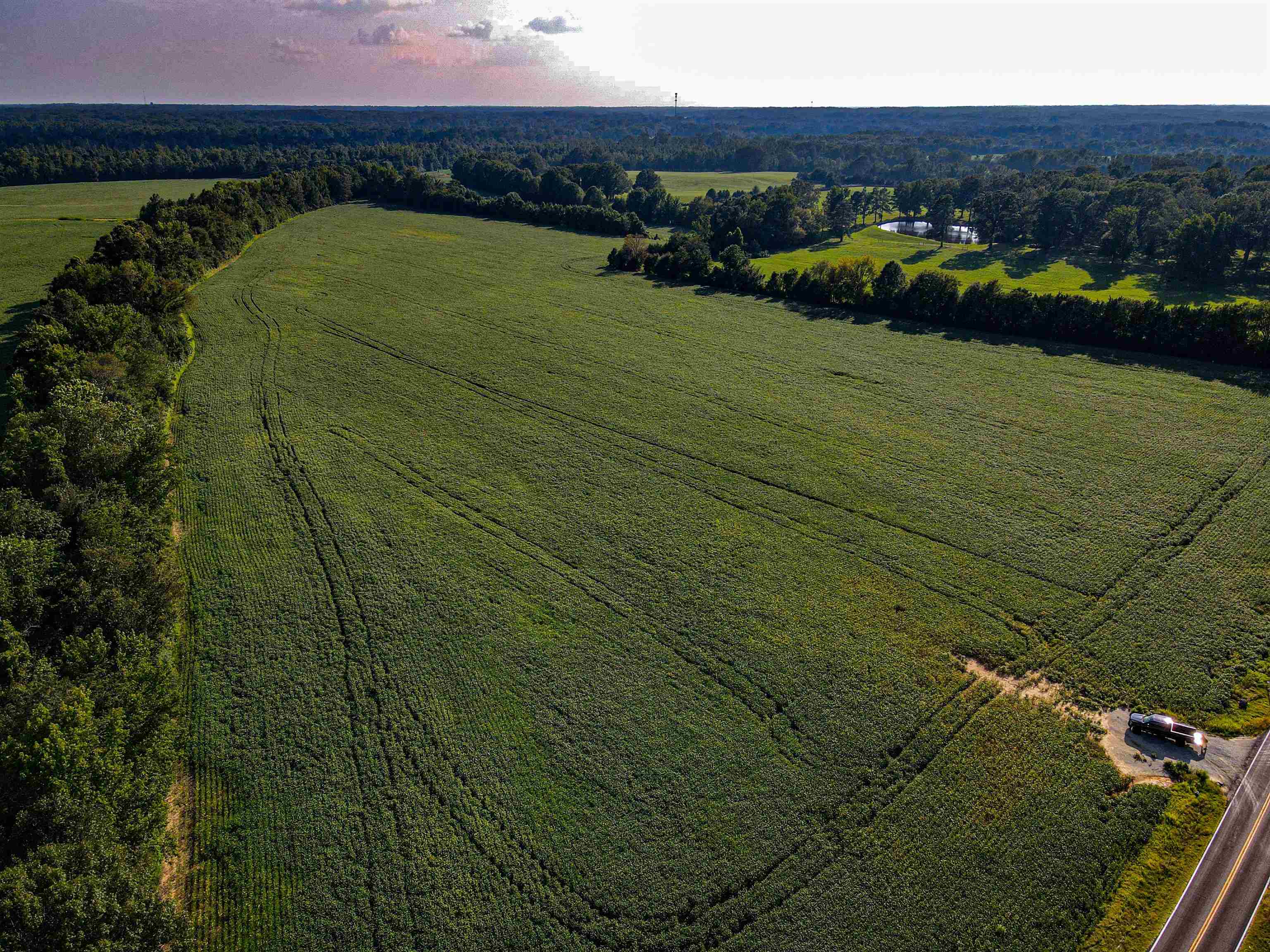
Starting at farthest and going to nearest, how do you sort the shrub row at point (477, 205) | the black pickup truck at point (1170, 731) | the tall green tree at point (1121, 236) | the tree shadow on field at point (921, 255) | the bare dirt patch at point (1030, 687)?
the shrub row at point (477, 205), the tree shadow on field at point (921, 255), the tall green tree at point (1121, 236), the bare dirt patch at point (1030, 687), the black pickup truck at point (1170, 731)

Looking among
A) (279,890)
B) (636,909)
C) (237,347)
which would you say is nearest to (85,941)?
(279,890)

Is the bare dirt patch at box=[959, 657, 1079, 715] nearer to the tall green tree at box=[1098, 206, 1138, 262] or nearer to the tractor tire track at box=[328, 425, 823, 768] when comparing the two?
the tractor tire track at box=[328, 425, 823, 768]

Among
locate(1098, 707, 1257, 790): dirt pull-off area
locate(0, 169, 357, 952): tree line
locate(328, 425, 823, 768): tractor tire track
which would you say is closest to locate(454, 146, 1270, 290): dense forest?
locate(328, 425, 823, 768): tractor tire track

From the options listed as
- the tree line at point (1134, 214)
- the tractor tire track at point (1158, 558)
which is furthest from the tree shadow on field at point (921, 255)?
the tractor tire track at point (1158, 558)

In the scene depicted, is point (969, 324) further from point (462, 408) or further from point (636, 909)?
point (636, 909)

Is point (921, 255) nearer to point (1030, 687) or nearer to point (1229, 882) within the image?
point (1030, 687)

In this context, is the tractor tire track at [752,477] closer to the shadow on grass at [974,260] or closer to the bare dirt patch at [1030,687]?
the bare dirt patch at [1030,687]

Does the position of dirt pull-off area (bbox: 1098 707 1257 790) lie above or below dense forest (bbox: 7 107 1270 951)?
below
